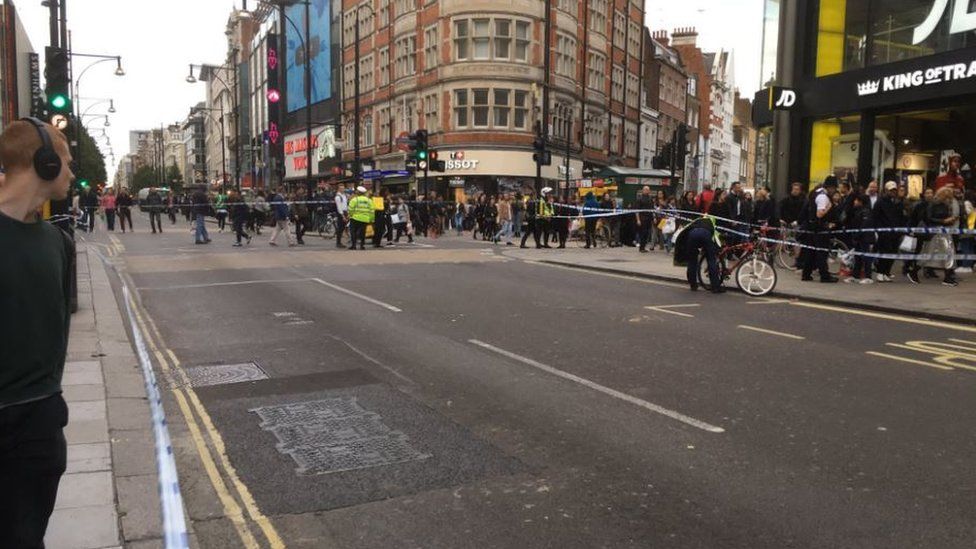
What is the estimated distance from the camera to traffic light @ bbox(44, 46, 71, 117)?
41.4 feet

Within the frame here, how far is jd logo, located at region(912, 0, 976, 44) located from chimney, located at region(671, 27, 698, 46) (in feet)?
223

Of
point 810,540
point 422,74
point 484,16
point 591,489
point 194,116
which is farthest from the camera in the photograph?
point 194,116

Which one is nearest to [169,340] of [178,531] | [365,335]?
[365,335]

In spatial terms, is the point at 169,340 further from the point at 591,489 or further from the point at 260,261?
the point at 260,261

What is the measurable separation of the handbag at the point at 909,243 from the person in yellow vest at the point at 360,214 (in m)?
13.0

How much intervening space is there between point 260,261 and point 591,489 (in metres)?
14.5

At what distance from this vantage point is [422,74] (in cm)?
4484

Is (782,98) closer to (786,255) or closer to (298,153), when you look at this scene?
(786,255)

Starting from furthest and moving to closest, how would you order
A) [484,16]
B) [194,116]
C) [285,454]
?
[194,116]
[484,16]
[285,454]

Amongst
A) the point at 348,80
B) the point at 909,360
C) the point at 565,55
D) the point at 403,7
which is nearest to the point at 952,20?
the point at 909,360

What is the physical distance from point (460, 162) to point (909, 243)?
29.0 m

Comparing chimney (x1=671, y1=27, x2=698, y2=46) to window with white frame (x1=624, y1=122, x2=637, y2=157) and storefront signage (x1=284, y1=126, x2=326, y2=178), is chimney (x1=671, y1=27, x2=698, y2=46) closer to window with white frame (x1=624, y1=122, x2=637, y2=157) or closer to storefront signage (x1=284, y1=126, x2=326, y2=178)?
window with white frame (x1=624, y1=122, x2=637, y2=157)

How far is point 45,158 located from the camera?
245 cm

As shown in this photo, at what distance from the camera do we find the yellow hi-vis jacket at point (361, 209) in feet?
68.9
